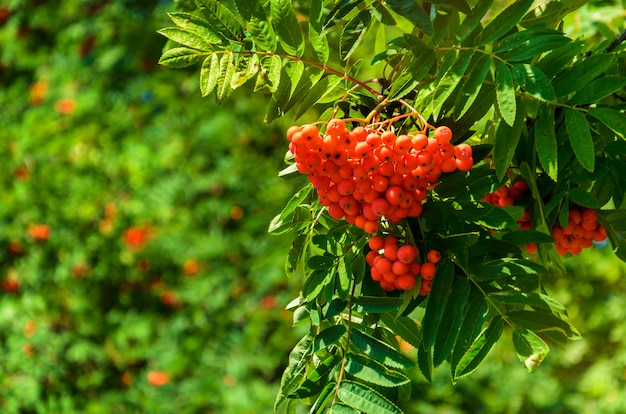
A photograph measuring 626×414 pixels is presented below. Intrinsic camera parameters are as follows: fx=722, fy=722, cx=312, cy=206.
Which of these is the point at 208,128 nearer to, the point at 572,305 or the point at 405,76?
the point at 572,305

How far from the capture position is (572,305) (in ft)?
10.9

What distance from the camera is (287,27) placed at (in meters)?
0.95

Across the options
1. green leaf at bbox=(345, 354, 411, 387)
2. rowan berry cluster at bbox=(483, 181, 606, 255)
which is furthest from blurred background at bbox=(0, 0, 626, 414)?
green leaf at bbox=(345, 354, 411, 387)

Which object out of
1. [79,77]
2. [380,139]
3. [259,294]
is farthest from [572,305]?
[380,139]

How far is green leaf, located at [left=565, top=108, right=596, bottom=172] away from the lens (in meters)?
0.90

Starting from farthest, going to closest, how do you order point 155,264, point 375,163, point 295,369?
point 155,264 < point 295,369 < point 375,163

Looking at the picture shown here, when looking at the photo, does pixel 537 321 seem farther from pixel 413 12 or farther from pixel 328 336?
pixel 413 12

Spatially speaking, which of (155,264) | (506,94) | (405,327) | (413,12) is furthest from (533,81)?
(155,264)

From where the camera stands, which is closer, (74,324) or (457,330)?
(457,330)

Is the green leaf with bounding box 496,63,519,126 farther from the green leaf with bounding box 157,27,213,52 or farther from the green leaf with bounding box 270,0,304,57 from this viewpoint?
the green leaf with bounding box 157,27,213,52

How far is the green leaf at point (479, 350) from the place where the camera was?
911 millimetres

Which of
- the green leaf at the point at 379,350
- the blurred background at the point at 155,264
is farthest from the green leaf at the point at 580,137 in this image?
the blurred background at the point at 155,264

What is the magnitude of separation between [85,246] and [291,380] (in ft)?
7.99

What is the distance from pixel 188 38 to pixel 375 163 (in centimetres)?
30
